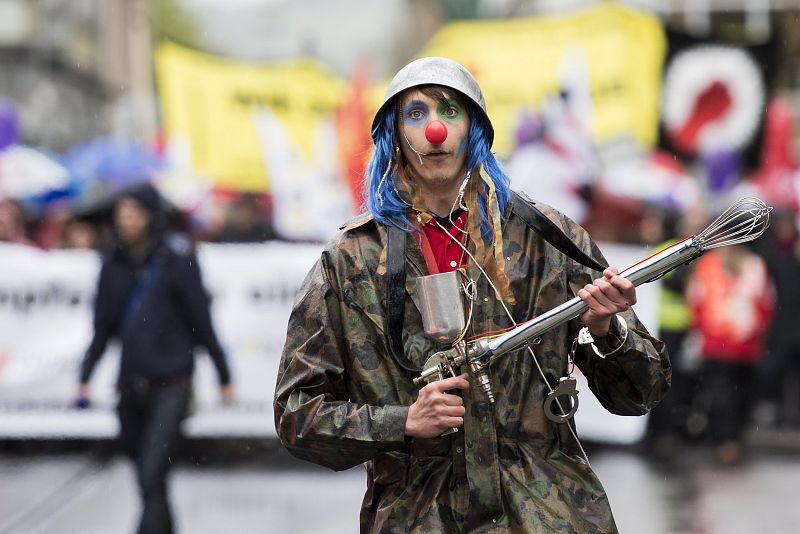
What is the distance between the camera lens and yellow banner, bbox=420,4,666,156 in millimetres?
10094

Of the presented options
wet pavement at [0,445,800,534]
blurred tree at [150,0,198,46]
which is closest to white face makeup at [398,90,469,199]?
wet pavement at [0,445,800,534]

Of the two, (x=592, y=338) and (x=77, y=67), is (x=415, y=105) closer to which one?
(x=592, y=338)

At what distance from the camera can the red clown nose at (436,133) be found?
299cm

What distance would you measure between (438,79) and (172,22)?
25.8 feet

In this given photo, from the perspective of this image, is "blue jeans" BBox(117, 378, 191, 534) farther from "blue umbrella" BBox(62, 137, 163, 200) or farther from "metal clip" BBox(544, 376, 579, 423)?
"metal clip" BBox(544, 376, 579, 423)

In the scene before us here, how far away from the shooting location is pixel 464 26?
33.5 ft

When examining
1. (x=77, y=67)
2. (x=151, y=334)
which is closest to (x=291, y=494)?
(x=151, y=334)

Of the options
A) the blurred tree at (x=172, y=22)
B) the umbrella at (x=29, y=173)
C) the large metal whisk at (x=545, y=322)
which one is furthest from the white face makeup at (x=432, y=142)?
the umbrella at (x=29, y=173)

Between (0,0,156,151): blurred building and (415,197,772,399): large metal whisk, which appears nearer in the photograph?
(415,197,772,399): large metal whisk

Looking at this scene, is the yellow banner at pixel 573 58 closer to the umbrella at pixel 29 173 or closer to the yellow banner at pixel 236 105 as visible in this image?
the yellow banner at pixel 236 105

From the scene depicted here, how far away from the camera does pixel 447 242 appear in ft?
10.2

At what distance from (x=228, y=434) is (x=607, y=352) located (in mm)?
6987

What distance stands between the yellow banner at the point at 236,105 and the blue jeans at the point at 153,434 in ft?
11.5

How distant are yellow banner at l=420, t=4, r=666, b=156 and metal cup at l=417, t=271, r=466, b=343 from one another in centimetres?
729
